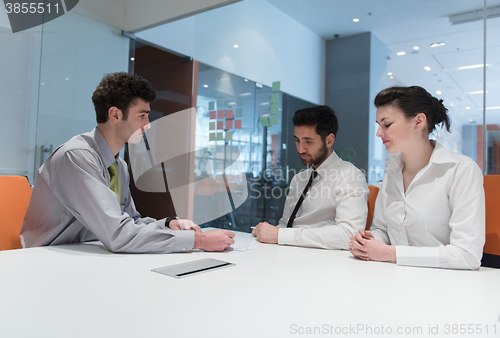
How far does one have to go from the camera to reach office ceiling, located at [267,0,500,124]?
7.62 feet

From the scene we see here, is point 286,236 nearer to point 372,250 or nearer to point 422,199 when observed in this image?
point 372,250

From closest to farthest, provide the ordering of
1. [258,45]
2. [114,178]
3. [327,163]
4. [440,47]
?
[114,178], [327,163], [440,47], [258,45]

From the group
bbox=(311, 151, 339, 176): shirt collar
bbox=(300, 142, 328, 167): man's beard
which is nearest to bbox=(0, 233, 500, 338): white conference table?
bbox=(311, 151, 339, 176): shirt collar

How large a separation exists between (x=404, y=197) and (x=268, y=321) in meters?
1.07

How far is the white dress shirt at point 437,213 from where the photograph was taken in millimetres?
1229

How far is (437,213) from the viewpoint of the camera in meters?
1.41

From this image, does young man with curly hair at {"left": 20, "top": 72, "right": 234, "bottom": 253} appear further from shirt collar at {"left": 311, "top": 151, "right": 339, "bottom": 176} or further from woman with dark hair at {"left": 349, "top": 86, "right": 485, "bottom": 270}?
shirt collar at {"left": 311, "top": 151, "right": 339, "bottom": 176}

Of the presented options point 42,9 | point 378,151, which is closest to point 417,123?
point 378,151

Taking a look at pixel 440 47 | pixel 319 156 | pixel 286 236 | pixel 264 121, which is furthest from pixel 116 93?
pixel 440 47

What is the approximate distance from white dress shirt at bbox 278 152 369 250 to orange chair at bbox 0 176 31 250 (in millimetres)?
1205

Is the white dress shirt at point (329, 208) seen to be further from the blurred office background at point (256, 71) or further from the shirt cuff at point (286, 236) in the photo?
the blurred office background at point (256, 71)

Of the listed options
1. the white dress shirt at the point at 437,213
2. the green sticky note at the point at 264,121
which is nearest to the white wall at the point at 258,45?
the green sticky note at the point at 264,121

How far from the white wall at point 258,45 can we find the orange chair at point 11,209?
87.4 inches

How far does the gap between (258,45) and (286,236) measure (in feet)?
7.62
